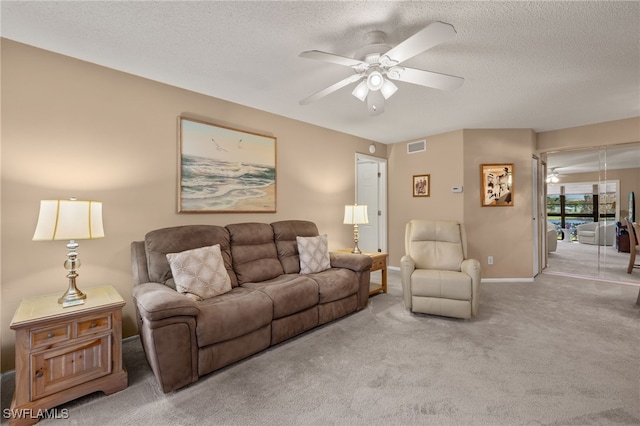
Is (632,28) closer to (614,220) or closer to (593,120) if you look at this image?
(593,120)

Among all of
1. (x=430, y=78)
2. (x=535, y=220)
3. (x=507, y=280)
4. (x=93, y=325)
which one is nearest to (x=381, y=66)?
(x=430, y=78)

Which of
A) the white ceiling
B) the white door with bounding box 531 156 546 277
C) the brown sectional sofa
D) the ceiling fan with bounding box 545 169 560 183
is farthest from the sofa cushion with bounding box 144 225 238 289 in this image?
the ceiling fan with bounding box 545 169 560 183

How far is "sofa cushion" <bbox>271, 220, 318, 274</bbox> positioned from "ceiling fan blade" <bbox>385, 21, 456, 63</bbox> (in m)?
2.14

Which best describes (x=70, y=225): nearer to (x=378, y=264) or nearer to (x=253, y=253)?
(x=253, y=253)

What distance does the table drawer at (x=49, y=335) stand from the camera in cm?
165

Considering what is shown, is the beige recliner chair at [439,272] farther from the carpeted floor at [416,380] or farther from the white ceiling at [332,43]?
the white ceiling at [332,43]

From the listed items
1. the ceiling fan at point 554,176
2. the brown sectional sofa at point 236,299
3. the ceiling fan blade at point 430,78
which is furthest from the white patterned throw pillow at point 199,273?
the ceiling fan at point 554,176

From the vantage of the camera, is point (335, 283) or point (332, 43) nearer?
point (332, 43)

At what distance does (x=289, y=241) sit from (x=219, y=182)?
3.36ft

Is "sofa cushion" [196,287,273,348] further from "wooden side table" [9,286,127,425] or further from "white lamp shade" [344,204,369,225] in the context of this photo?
"white lamp shade" [344,204,369,225]

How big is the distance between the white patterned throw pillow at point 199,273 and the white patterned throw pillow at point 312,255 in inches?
37.0

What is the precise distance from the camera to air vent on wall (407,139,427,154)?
16.5 feet

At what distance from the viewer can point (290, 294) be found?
2.54m

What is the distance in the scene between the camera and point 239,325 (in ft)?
7.05
